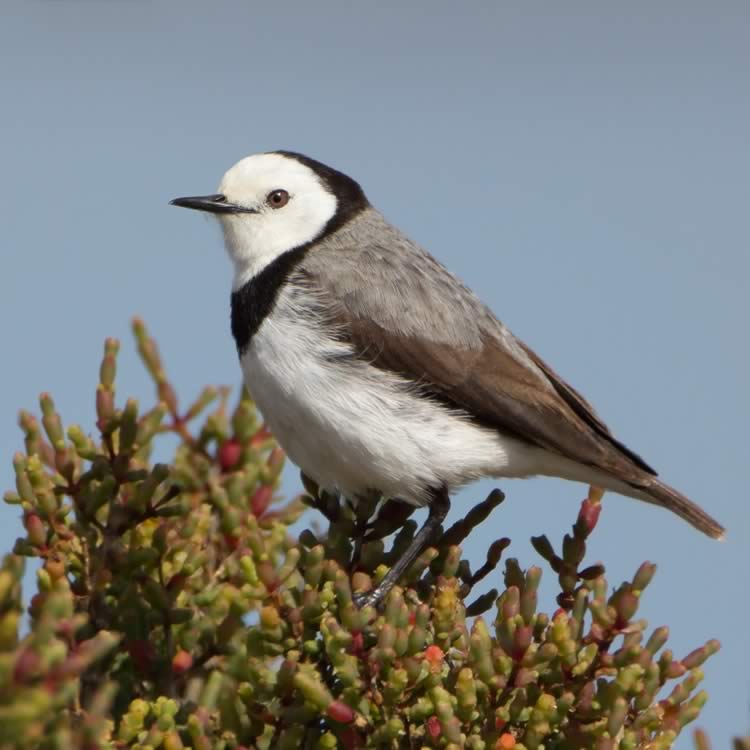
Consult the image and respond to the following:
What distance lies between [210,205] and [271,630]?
294 centimetres

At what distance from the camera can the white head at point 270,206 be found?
22.6ft

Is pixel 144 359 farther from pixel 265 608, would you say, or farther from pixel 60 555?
pixel 265 608

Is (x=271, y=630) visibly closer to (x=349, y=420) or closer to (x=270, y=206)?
(x=349, y=420)

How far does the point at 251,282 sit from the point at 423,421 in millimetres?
1046

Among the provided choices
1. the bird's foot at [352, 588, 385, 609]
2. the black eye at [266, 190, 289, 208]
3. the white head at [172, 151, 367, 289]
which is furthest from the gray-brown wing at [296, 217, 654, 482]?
the bird's foot at [352, 588, 385, 609]

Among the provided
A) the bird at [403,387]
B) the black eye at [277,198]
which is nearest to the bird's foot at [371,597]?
the bird at [403,387]

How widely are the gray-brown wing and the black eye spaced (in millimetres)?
485

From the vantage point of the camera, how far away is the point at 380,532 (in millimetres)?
5777

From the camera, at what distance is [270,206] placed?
697 centimetres

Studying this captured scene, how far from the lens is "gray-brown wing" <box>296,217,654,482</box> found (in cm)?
631

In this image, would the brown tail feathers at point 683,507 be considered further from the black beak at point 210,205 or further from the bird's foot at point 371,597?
the black beak at point 210,205

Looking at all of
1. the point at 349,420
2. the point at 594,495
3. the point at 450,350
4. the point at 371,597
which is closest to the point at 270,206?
the point at 450,350

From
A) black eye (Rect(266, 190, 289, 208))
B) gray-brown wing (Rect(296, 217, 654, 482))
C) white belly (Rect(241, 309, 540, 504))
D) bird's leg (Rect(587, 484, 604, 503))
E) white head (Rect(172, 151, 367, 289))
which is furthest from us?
black eye (Rect(266, 190, 289, 208))

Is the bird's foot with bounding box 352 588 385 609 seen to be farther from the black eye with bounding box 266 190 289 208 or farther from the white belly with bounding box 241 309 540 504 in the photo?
the black eye with bounding box 266 190 289 208
